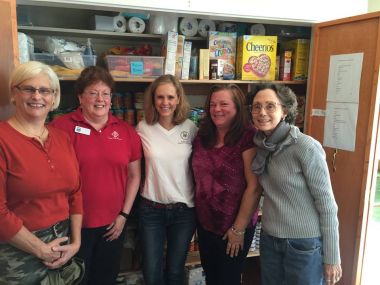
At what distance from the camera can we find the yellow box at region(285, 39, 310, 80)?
7.80 feet

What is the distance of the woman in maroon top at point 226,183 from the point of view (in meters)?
1.58

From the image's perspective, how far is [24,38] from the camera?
181cm

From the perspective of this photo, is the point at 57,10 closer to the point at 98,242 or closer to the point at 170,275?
the point at 98,242

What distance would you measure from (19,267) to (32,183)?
33cm

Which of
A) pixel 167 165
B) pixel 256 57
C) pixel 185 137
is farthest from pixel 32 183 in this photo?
pixel 256 57

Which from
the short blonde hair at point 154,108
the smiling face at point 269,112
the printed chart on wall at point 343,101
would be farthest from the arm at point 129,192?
the printed chart on wall at point 343,101

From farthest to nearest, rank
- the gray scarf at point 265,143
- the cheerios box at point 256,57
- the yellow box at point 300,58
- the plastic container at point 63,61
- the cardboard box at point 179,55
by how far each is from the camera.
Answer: the yellow box at point 300,58, the cheerios box at point 256,57, the cardboard box at point 179,55, the plastic container at point 63,61, the gray scarf at point 265,143

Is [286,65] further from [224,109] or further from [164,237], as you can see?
[164,237]

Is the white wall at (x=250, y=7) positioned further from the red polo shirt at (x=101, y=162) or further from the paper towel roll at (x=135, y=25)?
the red polo shirt at (x=101, y=162)

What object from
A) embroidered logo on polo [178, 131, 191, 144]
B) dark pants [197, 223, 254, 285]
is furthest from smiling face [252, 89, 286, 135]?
dark pants [197, 223, 254, 285]

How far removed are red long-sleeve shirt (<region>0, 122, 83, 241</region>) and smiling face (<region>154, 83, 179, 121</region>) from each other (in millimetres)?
529

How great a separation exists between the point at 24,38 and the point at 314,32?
1809 mm

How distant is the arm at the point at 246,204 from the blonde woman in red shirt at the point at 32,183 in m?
0.78

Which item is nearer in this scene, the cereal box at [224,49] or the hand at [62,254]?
the hand at [62,254]
